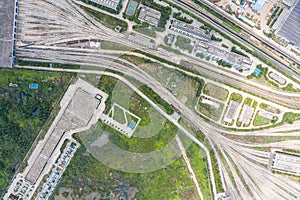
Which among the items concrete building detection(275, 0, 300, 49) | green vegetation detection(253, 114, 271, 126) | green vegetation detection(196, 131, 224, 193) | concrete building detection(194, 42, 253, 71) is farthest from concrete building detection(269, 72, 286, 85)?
green vegetation detection(196, 131, 224, 193)

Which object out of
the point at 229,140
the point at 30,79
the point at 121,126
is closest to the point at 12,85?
the point at 30,79

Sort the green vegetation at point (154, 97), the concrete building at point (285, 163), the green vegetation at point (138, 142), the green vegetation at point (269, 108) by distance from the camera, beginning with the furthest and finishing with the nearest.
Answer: the green vegetation at point (269, 108), the concrete building at point (285, 163), the green vegetation at point (154, 97), the green vegetation at point (138, 142)

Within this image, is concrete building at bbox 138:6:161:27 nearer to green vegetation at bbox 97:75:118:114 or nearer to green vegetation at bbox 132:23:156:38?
green vegetation at bbox 132:23:156:38

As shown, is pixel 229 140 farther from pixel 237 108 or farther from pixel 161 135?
pixel 161 135

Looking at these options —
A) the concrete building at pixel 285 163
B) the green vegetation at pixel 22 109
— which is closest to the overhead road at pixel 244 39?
the concrete building at pixel 285 163

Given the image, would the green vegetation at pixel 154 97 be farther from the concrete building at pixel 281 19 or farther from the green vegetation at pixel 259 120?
the concrete building at pixel 281 19

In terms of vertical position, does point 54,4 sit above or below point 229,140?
above
